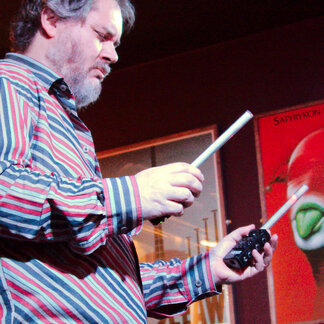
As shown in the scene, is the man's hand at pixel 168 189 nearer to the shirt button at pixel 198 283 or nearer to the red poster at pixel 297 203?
the shirt button at pixel 198 283

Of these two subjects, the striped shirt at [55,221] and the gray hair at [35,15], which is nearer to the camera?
the striped shirt at [55,221]

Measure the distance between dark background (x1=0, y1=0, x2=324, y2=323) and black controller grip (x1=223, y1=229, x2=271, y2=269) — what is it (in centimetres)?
122

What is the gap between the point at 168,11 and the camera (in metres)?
2.38

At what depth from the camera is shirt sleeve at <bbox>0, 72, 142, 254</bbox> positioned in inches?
26.4

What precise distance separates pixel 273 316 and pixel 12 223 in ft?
5.45

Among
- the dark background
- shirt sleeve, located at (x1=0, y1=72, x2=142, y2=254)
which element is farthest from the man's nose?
the dark background

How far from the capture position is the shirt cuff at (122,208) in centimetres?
70

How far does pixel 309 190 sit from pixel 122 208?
64.2 inches

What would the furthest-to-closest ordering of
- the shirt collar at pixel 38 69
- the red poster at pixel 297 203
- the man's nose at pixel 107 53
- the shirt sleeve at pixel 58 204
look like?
the red poster at pixel 297 203 < the man's nose at pixel 107 53 < the shirt collar at pixel 38 69 < the shirt sleeve at pixel 58 204

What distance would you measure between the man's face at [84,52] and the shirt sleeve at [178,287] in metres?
0.39

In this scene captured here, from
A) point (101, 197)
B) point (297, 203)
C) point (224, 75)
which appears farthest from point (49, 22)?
point (224, 75)

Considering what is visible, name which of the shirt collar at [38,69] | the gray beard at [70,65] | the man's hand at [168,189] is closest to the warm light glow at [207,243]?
the gray beard at [70,65]

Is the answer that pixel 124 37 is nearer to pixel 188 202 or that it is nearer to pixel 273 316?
pixel 273 316

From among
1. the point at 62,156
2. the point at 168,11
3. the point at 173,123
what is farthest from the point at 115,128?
the point at 62,156
